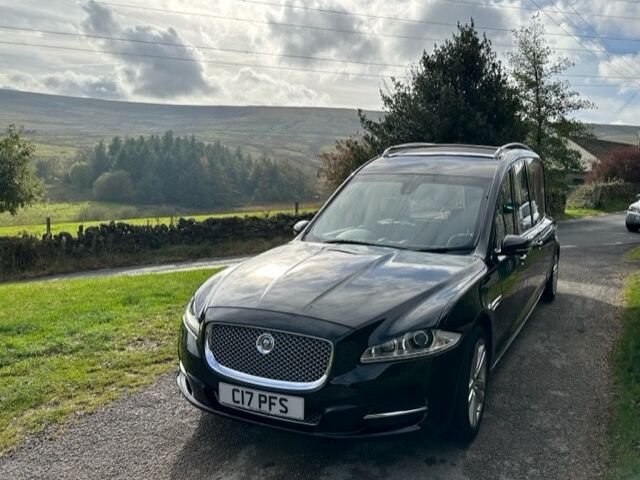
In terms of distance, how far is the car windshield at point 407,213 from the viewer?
4.18 metres

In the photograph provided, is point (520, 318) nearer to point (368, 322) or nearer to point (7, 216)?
point (368, 322)

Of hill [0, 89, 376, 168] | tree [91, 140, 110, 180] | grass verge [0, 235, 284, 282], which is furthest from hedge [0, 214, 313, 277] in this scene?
hill [0, 89, 376, 168]

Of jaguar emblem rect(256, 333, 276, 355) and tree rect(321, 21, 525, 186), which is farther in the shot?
tree rect(321, 21, 525, 186)

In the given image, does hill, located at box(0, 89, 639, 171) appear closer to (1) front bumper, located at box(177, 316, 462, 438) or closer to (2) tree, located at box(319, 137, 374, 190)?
(2) tree, located at box(319, 137, 374, 190)

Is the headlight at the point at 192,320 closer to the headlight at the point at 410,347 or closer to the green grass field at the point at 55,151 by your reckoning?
the headlight at the point at 410,347

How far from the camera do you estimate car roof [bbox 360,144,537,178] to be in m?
4.73

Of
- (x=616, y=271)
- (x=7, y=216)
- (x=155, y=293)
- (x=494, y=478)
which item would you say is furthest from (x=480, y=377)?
(x=7, y=216)

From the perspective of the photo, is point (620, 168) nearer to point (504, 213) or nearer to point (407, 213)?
point (504, 213)

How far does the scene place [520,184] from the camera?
5277 millimetres

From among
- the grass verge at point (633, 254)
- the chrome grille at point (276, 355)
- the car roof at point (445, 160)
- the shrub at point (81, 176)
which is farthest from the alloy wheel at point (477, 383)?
the shrub at point (81, 176)

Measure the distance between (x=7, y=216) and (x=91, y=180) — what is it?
159ft

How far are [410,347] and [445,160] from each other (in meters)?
2.51

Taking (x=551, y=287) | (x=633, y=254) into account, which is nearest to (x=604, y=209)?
(x=633, y=254)

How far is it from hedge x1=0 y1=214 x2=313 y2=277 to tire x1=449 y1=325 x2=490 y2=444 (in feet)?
60.6
